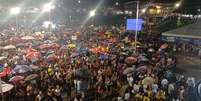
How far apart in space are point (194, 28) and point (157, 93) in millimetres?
9363

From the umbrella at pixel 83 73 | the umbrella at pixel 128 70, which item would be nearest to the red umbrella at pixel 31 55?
the umbrella at pixel 83 73

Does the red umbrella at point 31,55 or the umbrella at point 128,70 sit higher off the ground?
the red umbrella at point 31,55

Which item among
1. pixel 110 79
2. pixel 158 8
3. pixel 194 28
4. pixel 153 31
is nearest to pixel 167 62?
pixel 194 28

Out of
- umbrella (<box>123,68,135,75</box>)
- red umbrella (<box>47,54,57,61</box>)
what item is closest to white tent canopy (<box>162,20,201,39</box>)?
umbrella (<box>123,68,135,75</box>)

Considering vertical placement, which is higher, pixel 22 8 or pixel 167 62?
pixel 22 8

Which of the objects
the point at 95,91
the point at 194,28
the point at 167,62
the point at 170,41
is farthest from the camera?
the point at 170,41

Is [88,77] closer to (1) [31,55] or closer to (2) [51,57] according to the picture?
(2) [51,57]

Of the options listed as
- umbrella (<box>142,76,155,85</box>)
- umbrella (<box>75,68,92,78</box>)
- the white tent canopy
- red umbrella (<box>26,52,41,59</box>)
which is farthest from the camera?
red umbrella (<box>26,52,41,59</box>)

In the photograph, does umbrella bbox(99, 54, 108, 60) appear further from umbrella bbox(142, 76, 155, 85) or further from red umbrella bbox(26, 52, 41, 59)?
umbrella bbox(142, 76, 155, 85)

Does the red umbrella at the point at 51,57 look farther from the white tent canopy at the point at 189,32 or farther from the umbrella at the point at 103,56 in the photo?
the white tent canopy at the point at 189,32

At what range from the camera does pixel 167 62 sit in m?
24.6

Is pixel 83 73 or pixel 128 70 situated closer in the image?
pixel 83 73

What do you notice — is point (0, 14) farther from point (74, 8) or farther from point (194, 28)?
point (194, 28)

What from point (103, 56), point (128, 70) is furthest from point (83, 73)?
point (103, 56)
